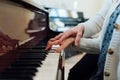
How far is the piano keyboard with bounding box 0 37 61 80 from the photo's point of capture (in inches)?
29.6

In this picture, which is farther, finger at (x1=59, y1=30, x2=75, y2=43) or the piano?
finger at (x1=59, y1=30, x2=75, y2=43)

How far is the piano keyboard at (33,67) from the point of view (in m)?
0.75

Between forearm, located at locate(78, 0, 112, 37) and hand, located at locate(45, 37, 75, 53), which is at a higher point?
forearm, located at locate(78, 0, 112, 37)

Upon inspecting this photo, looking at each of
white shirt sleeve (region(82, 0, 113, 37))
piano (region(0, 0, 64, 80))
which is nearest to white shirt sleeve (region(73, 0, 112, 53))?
white shirt sleeve (region(82, 0, 113, 37))

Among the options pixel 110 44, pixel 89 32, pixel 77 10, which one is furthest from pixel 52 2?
pixel 110 44

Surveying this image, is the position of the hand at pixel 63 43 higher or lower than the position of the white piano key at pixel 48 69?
higher

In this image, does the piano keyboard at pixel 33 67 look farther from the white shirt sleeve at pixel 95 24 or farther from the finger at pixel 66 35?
the white shirt sleeve at pixel 95 24

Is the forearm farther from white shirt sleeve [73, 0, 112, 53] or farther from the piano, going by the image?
the piano

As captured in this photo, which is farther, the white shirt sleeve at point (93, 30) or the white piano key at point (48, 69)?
the white shirt sleeve at point (93, 30)

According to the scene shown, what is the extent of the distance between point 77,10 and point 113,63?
4.41 metres

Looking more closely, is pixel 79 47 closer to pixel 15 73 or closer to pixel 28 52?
pixel 28 52

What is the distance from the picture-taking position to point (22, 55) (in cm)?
100

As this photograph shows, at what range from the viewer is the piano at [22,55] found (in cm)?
77

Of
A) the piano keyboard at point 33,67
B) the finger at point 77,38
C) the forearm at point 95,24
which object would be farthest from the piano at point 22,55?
the forearm at point 95,24
